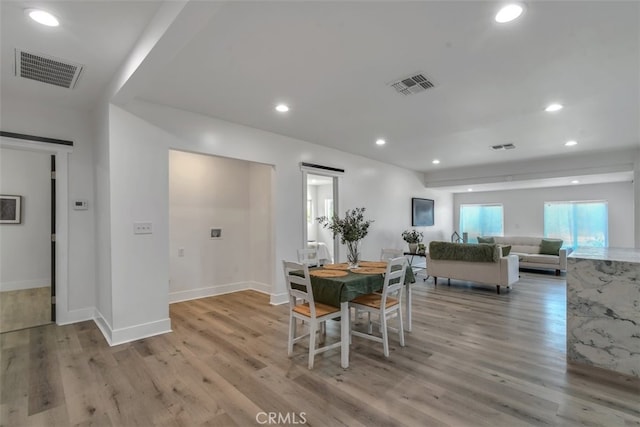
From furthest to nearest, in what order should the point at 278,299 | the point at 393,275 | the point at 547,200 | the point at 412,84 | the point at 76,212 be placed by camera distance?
the point at 547,200, the point at 278,299, the point at 76,212, the point at 412,84, the point at 393,275

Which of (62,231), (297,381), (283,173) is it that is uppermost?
(283,173)

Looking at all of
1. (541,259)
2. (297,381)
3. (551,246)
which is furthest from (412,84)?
(551,246)

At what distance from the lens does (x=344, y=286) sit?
2664 millimetres

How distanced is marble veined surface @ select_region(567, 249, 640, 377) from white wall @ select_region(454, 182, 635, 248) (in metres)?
6.84

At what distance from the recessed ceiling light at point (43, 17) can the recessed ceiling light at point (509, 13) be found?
3.04m

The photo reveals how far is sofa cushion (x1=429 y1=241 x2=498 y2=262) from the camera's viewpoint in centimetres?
535

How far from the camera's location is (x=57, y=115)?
372 cm

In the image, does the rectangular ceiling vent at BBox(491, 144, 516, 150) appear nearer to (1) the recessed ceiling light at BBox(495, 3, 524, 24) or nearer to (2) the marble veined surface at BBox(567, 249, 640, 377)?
(2) the marble veined surface at BBox(567, 249, 640, 377)

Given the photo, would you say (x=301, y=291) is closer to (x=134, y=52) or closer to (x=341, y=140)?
(x=134, y=52)

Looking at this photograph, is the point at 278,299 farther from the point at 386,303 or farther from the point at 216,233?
the point at 386,303

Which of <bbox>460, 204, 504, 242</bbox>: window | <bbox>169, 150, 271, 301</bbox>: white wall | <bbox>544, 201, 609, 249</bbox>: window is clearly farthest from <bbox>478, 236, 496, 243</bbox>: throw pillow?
<bbox>169, 150, 271, 301</bbox>: white wall

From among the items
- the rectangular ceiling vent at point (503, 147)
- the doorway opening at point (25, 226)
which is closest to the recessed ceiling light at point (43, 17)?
the doorway opening at point (25, 226)

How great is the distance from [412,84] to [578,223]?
8.28 metres

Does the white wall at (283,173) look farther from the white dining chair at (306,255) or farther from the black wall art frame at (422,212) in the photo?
the white dining chair at (306,255)
